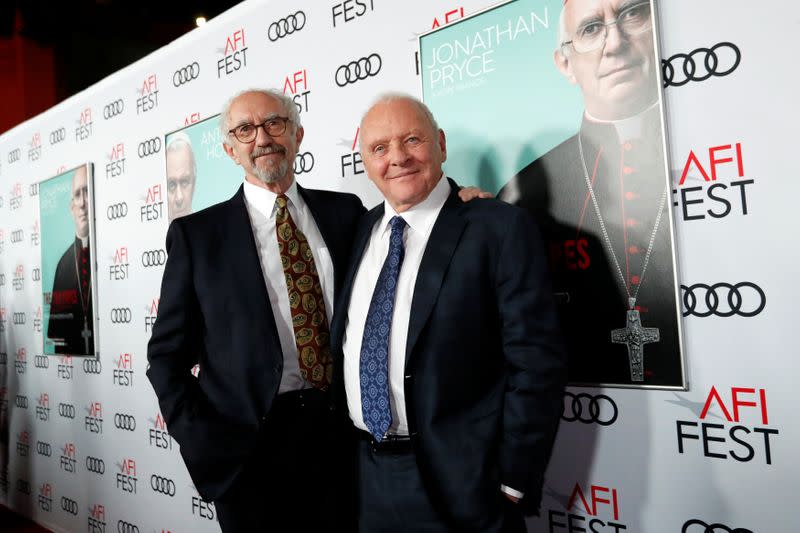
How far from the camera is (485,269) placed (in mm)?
1539

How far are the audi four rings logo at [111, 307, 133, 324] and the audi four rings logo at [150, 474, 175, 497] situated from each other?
0.90 metres

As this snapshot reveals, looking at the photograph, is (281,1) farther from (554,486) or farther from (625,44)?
(554,486)

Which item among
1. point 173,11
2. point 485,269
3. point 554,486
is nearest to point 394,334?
point 485,269

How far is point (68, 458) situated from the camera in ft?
14.0

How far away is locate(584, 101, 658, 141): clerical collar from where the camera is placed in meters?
1.72

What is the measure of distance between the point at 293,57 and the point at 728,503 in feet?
7.65

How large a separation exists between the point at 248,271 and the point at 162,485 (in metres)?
2.08

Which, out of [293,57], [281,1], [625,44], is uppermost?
[281,1]

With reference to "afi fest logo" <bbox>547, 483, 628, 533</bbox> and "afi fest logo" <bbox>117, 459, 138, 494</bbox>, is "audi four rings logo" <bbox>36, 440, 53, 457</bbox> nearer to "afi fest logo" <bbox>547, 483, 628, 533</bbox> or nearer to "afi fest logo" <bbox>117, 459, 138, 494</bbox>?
"afi fest logo" <bbox>117, 459, 138, 494</bbox>

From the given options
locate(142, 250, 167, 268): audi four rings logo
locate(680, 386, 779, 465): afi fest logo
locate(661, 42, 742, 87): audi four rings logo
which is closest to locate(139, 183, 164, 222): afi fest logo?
locate(142, 250, 167, 268): audi four rings logo

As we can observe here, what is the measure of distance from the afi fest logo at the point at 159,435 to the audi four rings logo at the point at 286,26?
205 cm

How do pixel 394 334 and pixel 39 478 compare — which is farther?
pixel 39 478

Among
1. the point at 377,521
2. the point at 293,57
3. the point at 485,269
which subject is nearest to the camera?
the point at 485,269

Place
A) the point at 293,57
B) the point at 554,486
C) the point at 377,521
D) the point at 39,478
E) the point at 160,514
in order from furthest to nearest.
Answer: the point at 39,478 → the point at 160,514 → the point at 293,57 → the point at 554,486 → the point at 377,521
